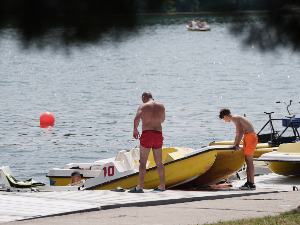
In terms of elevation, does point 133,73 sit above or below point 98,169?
above

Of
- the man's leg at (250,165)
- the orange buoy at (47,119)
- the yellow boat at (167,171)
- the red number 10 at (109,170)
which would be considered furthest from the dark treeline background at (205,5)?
the orange buoy at (47,119)

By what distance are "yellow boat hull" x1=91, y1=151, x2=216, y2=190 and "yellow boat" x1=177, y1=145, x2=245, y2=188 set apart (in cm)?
30

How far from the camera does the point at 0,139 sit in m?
22.7

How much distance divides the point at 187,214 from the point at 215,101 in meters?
28.8

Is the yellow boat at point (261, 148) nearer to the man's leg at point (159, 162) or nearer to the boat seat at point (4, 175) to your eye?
the man's leg at point (159, 162)

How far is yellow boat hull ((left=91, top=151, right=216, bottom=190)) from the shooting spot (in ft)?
32.1

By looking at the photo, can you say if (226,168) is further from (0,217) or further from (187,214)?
(0,217)

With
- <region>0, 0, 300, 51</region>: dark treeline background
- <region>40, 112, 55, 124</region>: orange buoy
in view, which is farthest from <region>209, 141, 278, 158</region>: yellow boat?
<region>40, 112, 55, 124</region>: orange buoy

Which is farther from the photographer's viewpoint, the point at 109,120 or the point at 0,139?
the point at 109,120

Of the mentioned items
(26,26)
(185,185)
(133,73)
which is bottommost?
(185,185)

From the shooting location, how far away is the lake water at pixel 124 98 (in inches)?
221

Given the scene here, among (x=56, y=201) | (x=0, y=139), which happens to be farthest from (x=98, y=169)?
(x=0, y=139)

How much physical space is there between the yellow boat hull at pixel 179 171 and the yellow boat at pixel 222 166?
0.30m

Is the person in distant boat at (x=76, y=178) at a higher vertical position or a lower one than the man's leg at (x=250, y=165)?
lower
